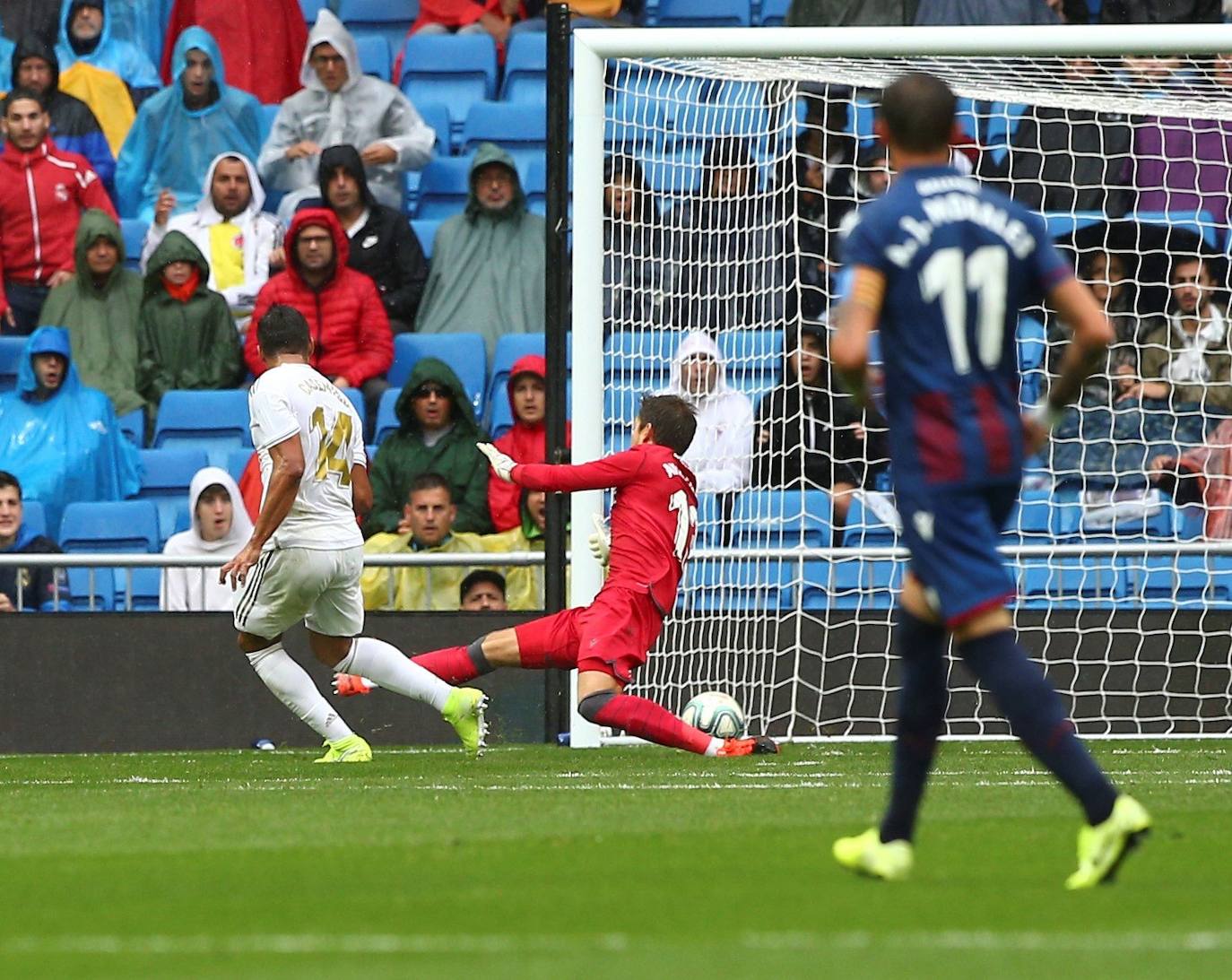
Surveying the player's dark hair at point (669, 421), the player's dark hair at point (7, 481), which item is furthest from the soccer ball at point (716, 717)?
the player's dark hair at point (7, 481)

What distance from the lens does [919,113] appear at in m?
4.89

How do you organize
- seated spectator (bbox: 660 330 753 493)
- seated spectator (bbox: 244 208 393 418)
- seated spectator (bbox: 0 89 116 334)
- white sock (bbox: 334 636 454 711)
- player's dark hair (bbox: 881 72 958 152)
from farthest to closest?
seated spectator (bbox: 0 89 116 334) < seated spectator (bbox: 244 208 393 418) < seated spectator (bbox: 660 330 753 493) < white sock (bbox: 334 636 454 711) < player's dark hair (bbox: 881 72 958 152)

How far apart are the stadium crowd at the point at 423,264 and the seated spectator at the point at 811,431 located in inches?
0.9

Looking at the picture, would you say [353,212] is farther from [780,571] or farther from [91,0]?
[780,571]

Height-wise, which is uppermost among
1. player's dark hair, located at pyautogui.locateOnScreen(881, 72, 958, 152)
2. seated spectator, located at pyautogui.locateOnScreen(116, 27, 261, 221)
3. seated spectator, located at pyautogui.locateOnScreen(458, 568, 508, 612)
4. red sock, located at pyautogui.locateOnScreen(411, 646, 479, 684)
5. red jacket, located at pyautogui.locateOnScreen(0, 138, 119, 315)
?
seated spectator, located at pyautogui.locateOnScreen(116, 27, 261, 221)

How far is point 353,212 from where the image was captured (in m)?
14.5

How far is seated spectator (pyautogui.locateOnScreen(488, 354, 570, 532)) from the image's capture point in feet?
42.6

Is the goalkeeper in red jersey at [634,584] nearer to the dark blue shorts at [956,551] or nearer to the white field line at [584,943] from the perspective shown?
the dark blue shorts at [956,551]

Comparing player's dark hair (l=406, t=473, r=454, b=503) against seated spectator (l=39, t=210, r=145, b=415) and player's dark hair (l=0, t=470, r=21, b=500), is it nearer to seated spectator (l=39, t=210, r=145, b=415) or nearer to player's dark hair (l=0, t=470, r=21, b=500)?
player's dark hair (l=0, t=470, r=21, b=500)

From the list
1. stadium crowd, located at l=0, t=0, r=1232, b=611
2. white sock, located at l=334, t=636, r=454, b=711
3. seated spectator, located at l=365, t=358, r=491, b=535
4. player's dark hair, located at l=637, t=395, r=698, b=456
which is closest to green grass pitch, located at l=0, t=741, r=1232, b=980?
white sock, located at l=334, t=636, r=454, b=711

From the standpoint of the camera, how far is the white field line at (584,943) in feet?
12.6

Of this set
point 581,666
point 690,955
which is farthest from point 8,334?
point 690,955

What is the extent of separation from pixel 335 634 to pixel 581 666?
1.09 metres

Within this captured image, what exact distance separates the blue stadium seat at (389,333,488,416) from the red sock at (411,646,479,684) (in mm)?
4321
